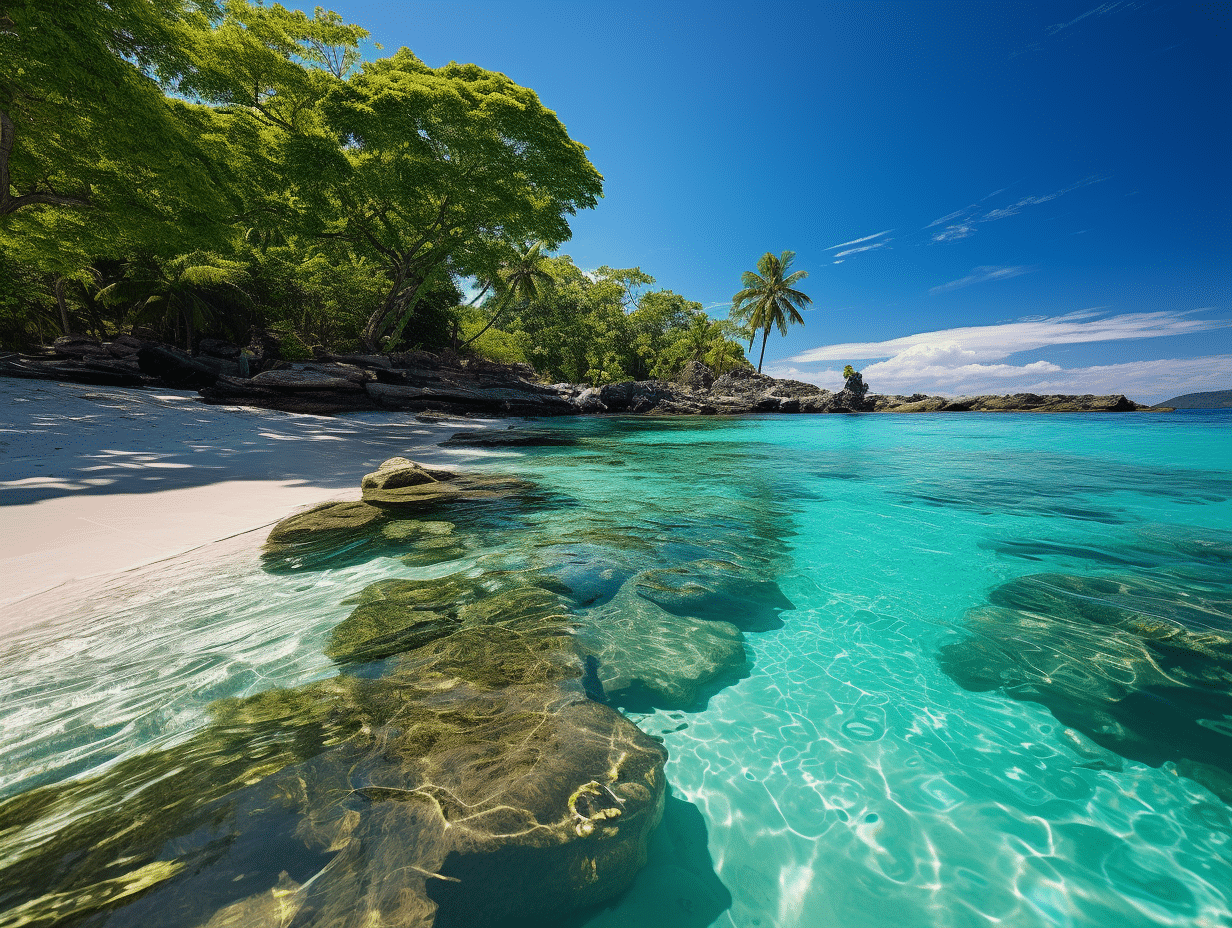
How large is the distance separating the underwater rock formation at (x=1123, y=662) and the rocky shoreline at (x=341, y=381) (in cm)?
1849

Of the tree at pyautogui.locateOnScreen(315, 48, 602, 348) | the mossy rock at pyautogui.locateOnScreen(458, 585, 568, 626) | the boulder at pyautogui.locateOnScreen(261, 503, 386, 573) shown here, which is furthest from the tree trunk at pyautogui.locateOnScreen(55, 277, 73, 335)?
the mossy rock at pyautogui.locateOnScreen(458, 585, 568, 626)

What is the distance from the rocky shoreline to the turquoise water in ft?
48.5

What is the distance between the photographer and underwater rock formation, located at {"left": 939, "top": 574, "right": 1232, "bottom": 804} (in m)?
2.24

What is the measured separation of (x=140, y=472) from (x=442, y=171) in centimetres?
1570

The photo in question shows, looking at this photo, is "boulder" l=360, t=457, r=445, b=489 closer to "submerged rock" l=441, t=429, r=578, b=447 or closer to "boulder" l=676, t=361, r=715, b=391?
"submerged rock" l=441, t=429, r=578, b=447

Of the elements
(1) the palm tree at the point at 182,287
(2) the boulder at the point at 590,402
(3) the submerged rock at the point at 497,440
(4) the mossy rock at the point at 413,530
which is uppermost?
(1) the palm tree at the point at 182,287

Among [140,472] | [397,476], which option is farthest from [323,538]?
[140,472]

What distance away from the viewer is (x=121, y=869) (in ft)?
4.12

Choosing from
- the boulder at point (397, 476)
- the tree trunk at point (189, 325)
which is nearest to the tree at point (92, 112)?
the tree trunk at point (189, 325)

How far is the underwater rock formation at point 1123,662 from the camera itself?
224cm

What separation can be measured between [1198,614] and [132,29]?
2065 centimetres

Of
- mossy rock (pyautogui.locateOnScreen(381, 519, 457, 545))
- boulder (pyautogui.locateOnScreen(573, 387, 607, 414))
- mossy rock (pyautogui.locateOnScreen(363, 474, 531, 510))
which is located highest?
boulder (pyautogui.locateOnScreen(573, 387, 607, 414))

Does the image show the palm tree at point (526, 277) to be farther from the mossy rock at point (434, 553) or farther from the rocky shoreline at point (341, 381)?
the mossy rock at point (434, 553)

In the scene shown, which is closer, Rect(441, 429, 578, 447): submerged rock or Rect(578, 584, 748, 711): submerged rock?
Rect(578, 584, 748, 711): submerged rock
